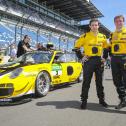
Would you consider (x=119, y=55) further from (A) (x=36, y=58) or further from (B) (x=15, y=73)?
(A) (x=36, y=58)

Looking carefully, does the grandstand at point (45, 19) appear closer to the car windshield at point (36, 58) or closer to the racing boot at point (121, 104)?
A: the car windshield at point (36, 58)

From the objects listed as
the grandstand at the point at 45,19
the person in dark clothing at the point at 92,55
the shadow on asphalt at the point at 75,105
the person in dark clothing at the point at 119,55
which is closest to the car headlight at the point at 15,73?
the shadow on asphalt at the point at 75,105

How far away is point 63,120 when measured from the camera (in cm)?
507

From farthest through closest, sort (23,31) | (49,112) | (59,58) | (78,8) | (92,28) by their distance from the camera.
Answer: (78,8) < (23,31) < (59,58) < (92,28) < (49,112)

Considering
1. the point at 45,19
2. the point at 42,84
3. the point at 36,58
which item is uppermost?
the point at 45,19

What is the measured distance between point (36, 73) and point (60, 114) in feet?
6.52

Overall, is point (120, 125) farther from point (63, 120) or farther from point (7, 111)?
point (7, 111)

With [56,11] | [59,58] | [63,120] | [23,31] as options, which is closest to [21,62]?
[59,58]

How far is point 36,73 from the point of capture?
732 centimetres

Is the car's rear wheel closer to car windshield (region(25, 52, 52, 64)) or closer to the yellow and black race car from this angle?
the yellow and black race car

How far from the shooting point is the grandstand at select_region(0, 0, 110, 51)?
25.2 m

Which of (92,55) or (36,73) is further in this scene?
(36,73)

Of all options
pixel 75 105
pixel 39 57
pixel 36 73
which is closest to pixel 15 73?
pixel 36 73

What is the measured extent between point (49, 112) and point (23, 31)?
2170 cm
